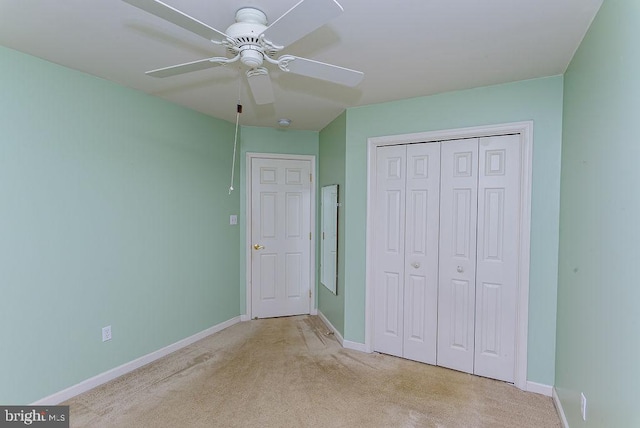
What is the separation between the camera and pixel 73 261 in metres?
2.37

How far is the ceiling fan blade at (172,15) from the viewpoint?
114cm

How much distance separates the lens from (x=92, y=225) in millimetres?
2488

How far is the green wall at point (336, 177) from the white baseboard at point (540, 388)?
1637 millimetres

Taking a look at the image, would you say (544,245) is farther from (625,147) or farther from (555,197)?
(625,147)

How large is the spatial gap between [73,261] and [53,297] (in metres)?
0.27

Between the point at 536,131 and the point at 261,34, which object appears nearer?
the point at 261,34

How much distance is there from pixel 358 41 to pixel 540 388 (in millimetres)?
2827

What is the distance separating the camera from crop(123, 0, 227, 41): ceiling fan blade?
1139 mm

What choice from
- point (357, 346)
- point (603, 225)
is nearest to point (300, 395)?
point (357, 346)

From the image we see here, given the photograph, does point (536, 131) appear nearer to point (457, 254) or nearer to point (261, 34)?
point (457, 254)

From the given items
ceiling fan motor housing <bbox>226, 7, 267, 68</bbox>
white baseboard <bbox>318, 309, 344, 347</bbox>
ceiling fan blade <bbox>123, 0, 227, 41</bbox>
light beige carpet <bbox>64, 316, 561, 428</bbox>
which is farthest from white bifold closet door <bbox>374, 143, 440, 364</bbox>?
ceiling fan blade <bbox>123, 0, 227, 41</bbox>

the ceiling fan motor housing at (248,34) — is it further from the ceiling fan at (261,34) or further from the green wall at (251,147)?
the green wall at (251,147)

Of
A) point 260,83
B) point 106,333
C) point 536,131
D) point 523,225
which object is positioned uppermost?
point 260,83

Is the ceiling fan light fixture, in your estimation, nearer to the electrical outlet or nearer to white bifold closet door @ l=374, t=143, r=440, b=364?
white bifold closet door @ l=374, t=143, r=440, b=364
